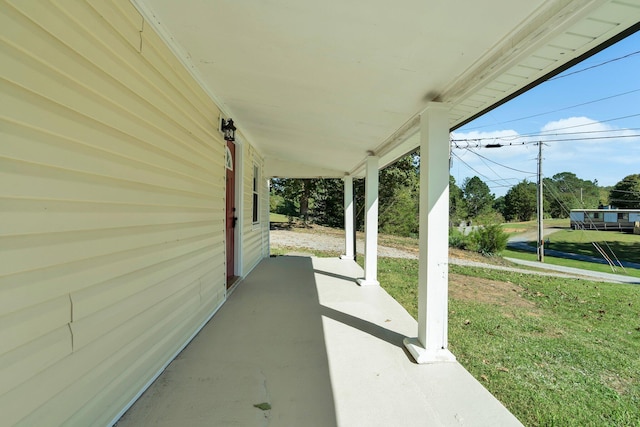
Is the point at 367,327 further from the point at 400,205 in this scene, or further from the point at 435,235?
the point at 400,205

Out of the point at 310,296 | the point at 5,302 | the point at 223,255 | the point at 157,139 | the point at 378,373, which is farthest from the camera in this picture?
the point at 310,296

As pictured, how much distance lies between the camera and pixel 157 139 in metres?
2.12

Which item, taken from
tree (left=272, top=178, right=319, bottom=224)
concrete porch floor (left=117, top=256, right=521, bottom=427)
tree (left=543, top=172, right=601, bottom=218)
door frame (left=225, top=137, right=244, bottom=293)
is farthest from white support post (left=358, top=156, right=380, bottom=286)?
tree (left=543, top=172, right=601, bottom=218)

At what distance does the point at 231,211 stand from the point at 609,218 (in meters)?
49.7

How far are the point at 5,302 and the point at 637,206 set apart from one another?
2212 inches

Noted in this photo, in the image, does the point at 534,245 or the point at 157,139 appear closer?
the point at 157,139

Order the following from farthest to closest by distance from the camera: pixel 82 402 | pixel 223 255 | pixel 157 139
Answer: pixel 223 255 < pixel 157 139 < pixel 82 402

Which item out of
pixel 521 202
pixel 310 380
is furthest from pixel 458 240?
pixel 521 202

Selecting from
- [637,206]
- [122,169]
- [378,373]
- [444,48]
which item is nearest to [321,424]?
[378,373]

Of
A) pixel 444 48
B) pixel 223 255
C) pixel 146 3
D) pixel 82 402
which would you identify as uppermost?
pixel 146 3

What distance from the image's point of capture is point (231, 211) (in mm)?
4793

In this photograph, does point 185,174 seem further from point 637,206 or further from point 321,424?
point 637,206

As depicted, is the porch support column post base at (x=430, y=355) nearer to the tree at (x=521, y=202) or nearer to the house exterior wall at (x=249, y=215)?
the house exterior wall at (x=249, y=215)

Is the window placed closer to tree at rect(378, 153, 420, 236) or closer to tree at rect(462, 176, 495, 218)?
tree at rect(378, 153, 420, 236)
